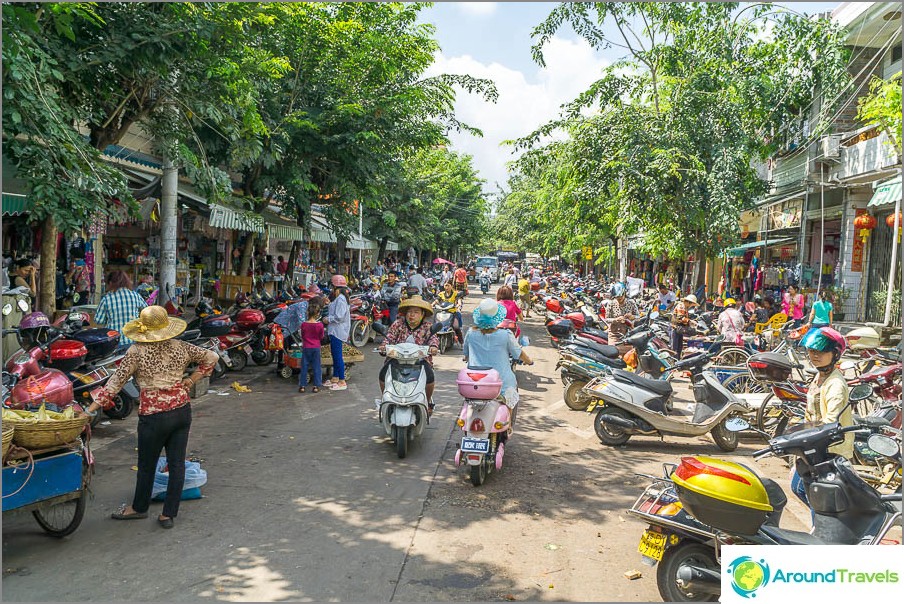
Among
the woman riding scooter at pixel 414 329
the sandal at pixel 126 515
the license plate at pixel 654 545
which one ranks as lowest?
the sandal at pixel 126 515

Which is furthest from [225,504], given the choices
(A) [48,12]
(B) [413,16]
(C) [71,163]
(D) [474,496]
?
(B) [413,16]

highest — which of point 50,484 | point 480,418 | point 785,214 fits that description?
point 785,214

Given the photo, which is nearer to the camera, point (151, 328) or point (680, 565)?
point (680, 565)

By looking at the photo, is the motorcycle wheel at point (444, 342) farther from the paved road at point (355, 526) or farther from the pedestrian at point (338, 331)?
the paved road at point (355, 526)

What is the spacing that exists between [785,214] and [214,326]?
17.4 metres

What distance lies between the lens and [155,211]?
1398 cm

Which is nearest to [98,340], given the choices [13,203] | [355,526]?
[13,203]

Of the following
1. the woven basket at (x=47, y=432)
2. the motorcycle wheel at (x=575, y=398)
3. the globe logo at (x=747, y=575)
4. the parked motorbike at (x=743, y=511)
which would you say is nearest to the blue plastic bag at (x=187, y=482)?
the woven basket at (x=47, y=432)

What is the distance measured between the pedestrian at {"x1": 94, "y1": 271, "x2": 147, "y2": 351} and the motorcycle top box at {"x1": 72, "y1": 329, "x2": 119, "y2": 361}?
1.39ft

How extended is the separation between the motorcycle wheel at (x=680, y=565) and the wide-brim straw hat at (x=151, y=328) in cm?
379

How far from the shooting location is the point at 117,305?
8.30 meters

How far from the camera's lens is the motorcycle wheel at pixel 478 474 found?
618 centimetres

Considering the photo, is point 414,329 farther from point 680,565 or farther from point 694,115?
point 694,115

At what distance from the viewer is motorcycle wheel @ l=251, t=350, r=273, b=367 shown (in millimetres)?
12141
